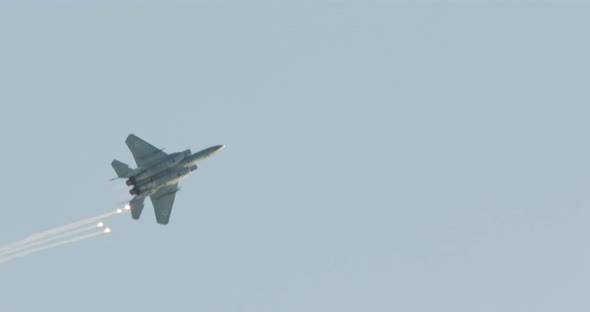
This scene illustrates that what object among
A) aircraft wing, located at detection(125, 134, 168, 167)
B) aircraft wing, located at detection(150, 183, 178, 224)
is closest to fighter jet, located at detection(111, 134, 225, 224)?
aircraft wing, located at detection(125, 134, 168, 167)

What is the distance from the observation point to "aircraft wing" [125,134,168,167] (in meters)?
164

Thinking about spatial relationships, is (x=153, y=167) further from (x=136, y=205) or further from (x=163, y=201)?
(x=163, y=201)

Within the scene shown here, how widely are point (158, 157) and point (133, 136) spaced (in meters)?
4.60

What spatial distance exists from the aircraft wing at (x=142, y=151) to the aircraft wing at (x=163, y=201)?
250 inches

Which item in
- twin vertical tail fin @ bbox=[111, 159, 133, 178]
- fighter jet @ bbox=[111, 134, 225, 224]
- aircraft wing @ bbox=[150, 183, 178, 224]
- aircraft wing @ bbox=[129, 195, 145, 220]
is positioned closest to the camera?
twin vertical tail fin @ bbox=[111, 159, 133, 178]

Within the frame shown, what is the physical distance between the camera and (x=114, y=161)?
16175 cm

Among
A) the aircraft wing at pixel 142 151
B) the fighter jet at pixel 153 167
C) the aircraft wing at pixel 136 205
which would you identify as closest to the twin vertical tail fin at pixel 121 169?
the fighter jet at pixel 153 167

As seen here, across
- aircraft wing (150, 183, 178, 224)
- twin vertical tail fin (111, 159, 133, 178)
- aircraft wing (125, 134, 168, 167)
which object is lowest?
aircraft wing (150, 183, 178, 224)

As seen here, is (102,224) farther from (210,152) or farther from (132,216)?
(210,152)

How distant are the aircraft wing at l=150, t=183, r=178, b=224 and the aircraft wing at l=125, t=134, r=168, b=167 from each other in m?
6.36

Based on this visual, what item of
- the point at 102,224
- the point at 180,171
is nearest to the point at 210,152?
the point at 180,171

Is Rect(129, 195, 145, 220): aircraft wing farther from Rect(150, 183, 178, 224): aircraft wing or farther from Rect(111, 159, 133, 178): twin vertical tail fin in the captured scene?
Rect(150, 183, 178, 224): aircraft wing

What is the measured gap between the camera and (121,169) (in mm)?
161875

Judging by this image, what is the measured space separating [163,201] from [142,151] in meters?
8.37
